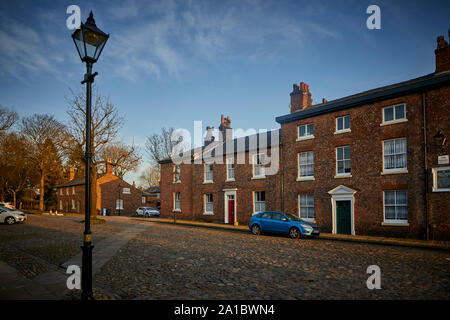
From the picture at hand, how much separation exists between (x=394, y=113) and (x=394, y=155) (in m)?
2.59

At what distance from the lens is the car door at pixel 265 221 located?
64.4ft

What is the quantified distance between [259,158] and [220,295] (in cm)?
2142

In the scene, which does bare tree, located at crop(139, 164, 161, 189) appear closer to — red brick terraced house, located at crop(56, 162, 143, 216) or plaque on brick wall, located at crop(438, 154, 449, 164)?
red brick terraced house, located at crop(56, 162, 143, 216)

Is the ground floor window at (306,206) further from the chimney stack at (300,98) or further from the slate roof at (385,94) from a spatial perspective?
the chimney stack at (300,98)

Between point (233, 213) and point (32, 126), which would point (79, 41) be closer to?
point (233, 213)

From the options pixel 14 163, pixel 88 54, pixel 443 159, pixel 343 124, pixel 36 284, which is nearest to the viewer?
pixel 88 54

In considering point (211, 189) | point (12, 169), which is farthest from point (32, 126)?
point (211, 189)

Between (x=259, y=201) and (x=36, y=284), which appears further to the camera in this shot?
(x=259, y=201)

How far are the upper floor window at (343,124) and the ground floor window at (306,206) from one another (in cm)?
515

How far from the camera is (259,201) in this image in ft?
89.2

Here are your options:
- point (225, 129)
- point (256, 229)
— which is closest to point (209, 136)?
point (225, 129)

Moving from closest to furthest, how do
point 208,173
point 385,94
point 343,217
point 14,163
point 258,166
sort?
point 385,94
point 343,217
point 258,166
point 208,173
point 14,163

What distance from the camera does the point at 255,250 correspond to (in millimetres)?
12836

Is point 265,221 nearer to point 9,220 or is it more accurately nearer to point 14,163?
point 9,220
